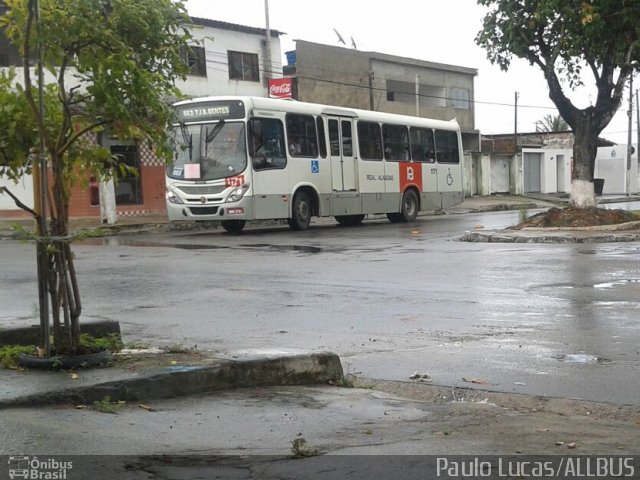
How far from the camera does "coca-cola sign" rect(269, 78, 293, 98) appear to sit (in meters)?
32.5

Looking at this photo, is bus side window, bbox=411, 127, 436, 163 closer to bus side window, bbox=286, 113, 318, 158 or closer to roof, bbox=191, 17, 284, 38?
bus side window, bbox=286, 113, 318, 158

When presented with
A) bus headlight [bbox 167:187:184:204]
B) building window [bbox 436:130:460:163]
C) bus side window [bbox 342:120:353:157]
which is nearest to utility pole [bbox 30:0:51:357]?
bus headlight [bbox 167:187:184:204]

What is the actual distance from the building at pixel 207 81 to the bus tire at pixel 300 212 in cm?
809

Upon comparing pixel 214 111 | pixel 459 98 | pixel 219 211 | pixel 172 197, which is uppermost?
pixel 459 98

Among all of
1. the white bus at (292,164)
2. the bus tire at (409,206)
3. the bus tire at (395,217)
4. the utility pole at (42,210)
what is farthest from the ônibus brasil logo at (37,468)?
the bus tire at (395,217)

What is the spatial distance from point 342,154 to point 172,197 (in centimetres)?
559

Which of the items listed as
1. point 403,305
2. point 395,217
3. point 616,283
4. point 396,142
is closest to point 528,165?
point 395,217

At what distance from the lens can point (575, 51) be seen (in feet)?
67.9

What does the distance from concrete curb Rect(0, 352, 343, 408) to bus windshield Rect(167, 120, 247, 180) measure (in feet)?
50.8

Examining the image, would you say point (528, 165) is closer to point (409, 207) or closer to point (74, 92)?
point (409, 207)

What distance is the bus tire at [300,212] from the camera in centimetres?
2348

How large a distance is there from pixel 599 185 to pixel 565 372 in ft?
156

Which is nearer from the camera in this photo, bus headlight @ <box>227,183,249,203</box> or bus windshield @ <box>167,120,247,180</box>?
bus headlight @ <box>227,183,249,203</box>

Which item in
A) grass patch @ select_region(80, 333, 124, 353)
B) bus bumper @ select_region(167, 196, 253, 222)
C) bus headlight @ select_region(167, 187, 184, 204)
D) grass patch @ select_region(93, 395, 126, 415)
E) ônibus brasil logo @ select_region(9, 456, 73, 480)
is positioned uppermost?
bus headlight @ select_region(167, 187, 184, 204)
